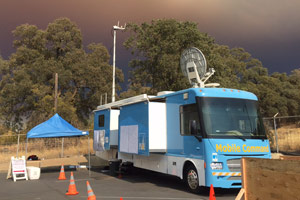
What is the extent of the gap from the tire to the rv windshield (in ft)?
4.09

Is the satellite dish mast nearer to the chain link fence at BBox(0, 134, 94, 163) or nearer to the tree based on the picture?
the chain link fence at BBox(0, 134, 94, 163)

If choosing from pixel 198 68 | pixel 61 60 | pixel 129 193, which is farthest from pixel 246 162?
pixel 61 60

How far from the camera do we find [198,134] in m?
8.28

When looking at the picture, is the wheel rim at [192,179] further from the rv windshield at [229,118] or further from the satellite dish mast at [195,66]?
the satellite dish mast at [195,66]

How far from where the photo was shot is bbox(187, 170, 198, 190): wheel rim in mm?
8367

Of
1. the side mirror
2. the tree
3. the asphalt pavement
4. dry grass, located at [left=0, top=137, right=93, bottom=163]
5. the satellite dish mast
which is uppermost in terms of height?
the tree

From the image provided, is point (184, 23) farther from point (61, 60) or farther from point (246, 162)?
point (61, 60)

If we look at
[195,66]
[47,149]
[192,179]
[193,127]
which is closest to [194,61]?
[195,66]

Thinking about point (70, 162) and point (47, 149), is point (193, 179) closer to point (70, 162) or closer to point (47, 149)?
point (70, 162)

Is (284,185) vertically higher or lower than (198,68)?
lower

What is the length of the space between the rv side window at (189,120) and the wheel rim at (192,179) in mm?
1167

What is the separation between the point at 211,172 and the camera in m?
7.80

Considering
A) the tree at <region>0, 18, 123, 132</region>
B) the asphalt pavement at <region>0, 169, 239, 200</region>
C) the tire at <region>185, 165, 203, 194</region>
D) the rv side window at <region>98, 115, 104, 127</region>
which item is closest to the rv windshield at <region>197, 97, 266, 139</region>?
the tire at <region>185, 165, 203, 194</region>

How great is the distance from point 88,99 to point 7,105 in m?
9.44
